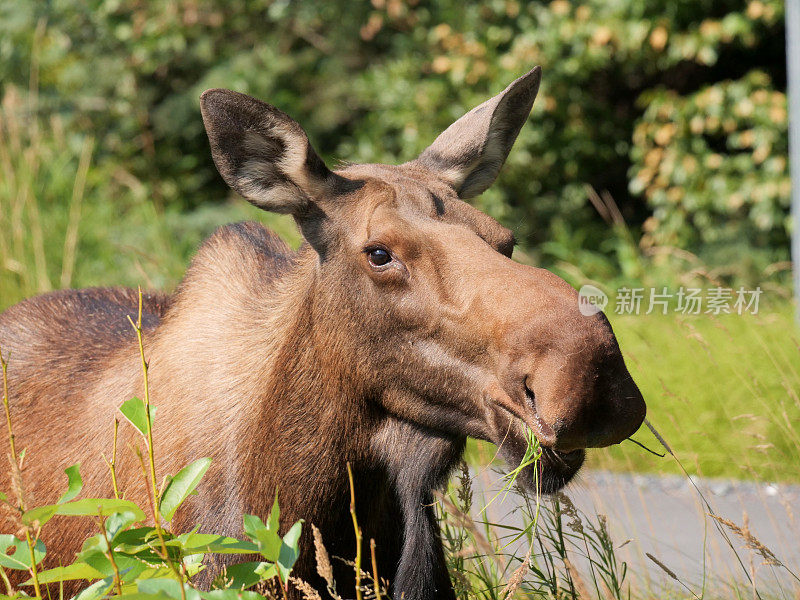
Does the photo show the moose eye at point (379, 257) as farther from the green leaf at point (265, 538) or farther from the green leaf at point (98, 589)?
the green leaf at point (98, 589)

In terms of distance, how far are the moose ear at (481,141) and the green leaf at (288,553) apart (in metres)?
1.78

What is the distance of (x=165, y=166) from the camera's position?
1247cm

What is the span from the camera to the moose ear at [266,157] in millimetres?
3033

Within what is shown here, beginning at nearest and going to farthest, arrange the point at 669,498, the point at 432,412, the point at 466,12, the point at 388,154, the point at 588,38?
the point at 432,412 < the point at 669,498 < the point at 588,38 < the point at 466,12 < the point at 388,154

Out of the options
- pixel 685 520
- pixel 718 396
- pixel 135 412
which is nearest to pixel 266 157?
pixel 135 412

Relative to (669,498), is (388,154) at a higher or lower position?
lower

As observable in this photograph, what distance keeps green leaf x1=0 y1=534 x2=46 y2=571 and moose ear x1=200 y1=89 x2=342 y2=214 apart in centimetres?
135

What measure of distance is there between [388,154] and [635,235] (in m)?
3.22

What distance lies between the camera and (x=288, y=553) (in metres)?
1.96

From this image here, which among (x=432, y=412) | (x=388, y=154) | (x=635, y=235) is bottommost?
(x=635, y=235)

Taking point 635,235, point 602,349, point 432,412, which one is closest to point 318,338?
point 432,412

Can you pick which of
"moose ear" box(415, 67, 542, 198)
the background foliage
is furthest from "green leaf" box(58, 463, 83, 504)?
the background foliage

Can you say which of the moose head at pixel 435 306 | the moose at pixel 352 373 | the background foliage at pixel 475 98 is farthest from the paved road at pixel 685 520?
the background foliage at pixel 475 98

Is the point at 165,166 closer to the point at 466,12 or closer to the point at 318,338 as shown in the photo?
the point at 466,12
